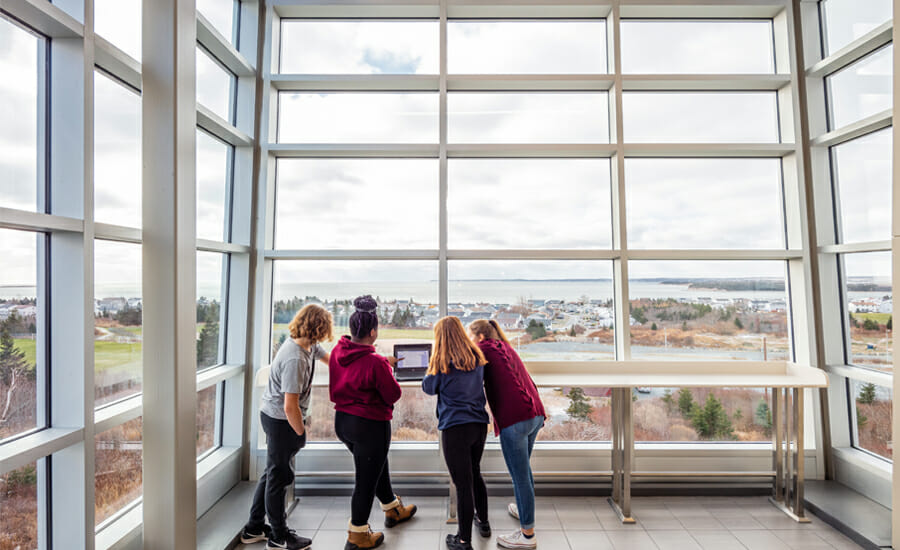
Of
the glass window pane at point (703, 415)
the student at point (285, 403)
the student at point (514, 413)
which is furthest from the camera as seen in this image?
the glass window pane at point (703, 415)

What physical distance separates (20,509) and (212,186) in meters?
2.19

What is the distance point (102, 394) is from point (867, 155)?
5105 mm

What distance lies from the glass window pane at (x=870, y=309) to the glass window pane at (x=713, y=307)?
42 cm

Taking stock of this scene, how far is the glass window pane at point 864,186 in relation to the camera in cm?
343

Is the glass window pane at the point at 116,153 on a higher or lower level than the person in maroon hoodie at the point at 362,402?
higher

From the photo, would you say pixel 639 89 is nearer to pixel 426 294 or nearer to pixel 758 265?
pixel 758 265

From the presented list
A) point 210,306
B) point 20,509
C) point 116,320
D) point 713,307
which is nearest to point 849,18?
point 713,307

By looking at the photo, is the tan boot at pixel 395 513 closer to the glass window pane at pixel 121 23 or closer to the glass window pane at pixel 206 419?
the glass window pane at pixel 206 419

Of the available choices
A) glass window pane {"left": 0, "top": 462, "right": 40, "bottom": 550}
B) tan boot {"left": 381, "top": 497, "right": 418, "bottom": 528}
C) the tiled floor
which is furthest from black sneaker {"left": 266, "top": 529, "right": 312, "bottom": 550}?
glass window pane {"left": 0, "top": 462, "right": 40, "bottom": 550}

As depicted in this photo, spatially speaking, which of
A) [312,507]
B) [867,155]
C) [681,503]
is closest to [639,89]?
[867,155]

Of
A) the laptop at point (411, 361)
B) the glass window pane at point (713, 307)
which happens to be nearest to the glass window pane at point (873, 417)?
the glass window pane at point (713, 307)

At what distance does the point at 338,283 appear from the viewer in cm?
398

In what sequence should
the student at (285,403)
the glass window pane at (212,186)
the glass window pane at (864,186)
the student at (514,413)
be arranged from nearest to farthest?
1. the student at (285,403)
2. the student at (514,413)
3. the glass window pane at (212,186)
4. the glass window pane at (864,186)

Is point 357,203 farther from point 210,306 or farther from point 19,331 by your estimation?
point 19,331
